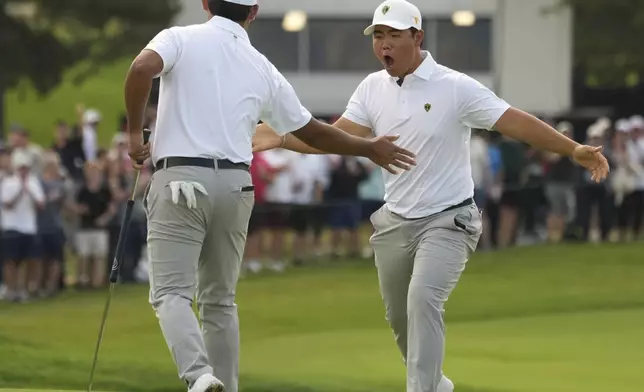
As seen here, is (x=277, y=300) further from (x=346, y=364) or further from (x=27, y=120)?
(x=27, y=120)

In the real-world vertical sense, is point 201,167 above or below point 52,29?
below

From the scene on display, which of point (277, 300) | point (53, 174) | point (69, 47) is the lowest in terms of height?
point (277, 300)

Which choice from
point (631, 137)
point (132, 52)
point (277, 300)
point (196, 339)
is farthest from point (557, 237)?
point (196, 339)

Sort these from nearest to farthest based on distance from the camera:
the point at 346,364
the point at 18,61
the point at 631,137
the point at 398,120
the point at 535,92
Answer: the point at 398,120, the point at 346,364, the point at 631,137, the point at 18,61, the point at 535,92

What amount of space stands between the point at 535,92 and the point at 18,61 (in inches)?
442

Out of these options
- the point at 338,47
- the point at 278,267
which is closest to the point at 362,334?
the point at 278,267

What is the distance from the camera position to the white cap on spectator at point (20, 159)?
17.6 metres

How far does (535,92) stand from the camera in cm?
3475

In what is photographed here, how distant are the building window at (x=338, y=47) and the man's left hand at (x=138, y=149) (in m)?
28.8

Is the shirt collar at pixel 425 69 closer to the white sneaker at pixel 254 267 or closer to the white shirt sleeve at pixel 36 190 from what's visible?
the white shirt sleeve at pixel 36 190

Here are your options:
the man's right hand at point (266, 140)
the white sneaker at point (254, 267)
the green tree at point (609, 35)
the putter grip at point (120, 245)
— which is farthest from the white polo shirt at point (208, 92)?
the green tree at point (609, 35)

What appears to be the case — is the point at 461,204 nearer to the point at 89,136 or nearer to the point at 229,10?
the point at 229,10

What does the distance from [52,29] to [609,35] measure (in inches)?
540

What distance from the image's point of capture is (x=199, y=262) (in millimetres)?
7625
